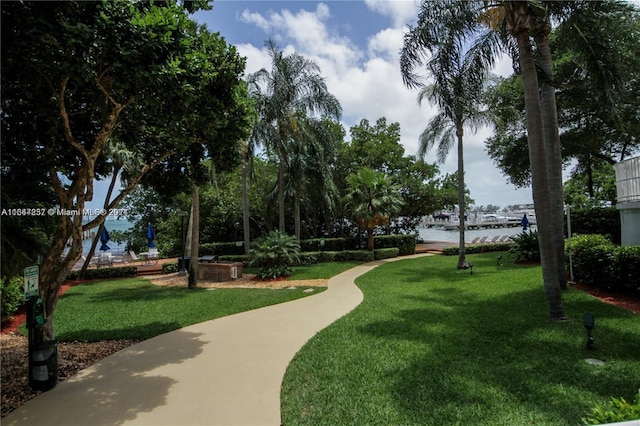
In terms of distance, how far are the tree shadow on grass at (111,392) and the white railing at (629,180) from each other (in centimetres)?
1287

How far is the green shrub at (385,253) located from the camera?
72.6ft

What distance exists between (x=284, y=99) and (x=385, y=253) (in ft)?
37.8

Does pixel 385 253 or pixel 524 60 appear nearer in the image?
pixel 524 60

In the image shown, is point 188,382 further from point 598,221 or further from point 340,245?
point 340,245

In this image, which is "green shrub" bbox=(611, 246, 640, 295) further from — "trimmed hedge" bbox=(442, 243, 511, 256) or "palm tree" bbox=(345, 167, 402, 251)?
"trimmed hedge" bbox=(442, 243, 511, 256)

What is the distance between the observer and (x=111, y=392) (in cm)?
476

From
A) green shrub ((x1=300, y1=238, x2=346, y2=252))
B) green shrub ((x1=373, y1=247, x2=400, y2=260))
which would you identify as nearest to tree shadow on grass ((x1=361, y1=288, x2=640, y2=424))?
green shrub ((x1=373, y1=247, x2=400, y2=260))

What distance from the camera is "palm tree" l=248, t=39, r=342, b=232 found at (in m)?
17.2

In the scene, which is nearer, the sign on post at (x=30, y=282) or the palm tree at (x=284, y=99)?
the sign on post at (x=30, y=282)

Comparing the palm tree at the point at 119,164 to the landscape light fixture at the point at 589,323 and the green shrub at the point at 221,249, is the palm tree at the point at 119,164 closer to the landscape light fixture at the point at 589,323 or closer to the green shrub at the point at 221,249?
the green shrub at the point at 221,249

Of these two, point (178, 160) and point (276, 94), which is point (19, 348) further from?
point (276, 94)

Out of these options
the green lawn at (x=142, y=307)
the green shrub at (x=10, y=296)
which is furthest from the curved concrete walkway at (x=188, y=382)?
the green shrub at (x=10, y=296)

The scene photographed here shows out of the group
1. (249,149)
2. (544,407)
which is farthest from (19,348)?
(249,149)

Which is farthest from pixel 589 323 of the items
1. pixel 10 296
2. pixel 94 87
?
pixel 10 296
